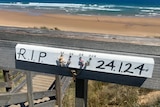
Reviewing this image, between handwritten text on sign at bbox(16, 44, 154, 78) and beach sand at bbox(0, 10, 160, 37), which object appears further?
beach sand at bbox(0, 10, 160, 37)

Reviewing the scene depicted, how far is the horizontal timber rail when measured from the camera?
5.61ft

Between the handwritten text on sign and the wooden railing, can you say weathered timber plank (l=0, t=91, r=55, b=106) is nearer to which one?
the wooden railing

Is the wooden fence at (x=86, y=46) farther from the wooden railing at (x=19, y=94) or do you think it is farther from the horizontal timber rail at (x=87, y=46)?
the wooden railing at (x=19, y=94)

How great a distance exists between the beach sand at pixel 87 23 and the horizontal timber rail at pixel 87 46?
1727 cm

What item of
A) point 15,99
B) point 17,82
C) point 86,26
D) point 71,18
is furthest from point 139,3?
point 15,99

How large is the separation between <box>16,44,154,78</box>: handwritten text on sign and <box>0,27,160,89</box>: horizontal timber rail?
0.03m

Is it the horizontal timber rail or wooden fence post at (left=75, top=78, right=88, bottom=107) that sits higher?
the horizontal timber rail

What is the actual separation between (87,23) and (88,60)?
68.2 feet

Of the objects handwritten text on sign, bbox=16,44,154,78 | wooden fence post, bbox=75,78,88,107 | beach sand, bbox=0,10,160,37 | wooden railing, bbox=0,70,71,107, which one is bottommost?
beach sand, bbox=0,10,160,37

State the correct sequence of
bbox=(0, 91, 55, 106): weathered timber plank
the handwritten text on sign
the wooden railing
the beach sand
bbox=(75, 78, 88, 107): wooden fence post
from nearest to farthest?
the handwritten text on sign → bbox=(75, 78, 88, 107): wooden fence post → bbox=(0, 91, 55, 106): weathered timber plank → the wooden railing → the beach sand

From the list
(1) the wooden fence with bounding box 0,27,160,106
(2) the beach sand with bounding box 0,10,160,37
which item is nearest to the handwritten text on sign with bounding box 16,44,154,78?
(1) the wooden fence with bounding box 0,27,160,106

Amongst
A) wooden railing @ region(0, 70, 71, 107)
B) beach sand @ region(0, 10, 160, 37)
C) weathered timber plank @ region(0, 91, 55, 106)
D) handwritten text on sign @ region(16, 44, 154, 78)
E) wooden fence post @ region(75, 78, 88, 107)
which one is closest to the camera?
handwritten text on sign @ region(16, 44, 154, 78)

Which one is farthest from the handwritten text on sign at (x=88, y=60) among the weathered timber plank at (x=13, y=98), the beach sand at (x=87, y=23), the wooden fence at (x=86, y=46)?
the beach sand at (x=87, y=23)

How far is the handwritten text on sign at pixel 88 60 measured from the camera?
1703 mm
